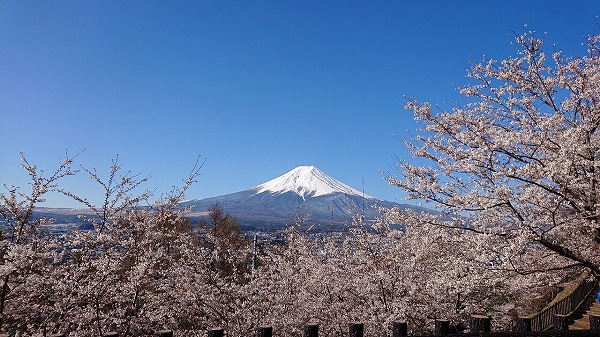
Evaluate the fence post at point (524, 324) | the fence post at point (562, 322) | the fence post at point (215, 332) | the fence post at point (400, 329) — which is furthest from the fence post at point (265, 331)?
the fence post at point (562, 322)

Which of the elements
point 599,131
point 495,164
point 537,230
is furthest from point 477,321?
point 599,131

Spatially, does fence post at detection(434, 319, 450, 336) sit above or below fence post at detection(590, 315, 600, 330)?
above

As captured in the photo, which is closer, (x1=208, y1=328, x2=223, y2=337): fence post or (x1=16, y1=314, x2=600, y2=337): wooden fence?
(x1=208, y1=328, x2=223, y2=337): fence post

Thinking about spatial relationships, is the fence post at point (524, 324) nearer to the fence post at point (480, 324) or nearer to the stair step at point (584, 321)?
the fence post at point (480, 324)

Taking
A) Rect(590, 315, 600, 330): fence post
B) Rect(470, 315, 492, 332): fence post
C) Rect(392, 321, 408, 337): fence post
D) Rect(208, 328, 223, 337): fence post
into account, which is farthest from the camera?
Rect(590, 315, 600, 330): fence post

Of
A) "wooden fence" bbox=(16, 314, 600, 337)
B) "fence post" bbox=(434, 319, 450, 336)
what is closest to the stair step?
"wooden fence" bbox=(16, 314, 600, 337)

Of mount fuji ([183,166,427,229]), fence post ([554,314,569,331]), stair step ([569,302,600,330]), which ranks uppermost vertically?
mount fuji ([183,166,427,229])

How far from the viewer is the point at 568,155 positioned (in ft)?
14.6

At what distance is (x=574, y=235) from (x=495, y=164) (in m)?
1.48

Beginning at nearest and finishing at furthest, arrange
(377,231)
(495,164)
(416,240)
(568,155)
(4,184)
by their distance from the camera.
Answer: (568,155) → (495,164) → (4,184) → (416,240) → (377,231)

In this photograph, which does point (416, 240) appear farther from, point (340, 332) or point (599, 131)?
point (599, 131)

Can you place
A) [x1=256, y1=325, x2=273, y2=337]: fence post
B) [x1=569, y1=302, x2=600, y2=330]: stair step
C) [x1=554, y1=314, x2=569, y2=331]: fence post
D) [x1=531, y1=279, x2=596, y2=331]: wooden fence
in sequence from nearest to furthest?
[x1=256, y1=325, x2=273, y2=337]: fence post < [x1=554, y1=314, x2=569, y2=331]: fence post < [x1=531, y1=279, x2=596, y2=331]: wooden fence < [x1=569, y1=302, x2=600, y2=330]: stair step

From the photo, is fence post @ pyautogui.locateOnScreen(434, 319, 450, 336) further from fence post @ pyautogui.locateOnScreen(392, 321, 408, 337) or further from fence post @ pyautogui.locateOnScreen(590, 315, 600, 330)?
fence post @ pyautogui.locateOnScreen(590, 315, 600, 330)

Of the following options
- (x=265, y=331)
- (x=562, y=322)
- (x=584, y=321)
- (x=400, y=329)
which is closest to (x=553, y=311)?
(x=584, y=321)
